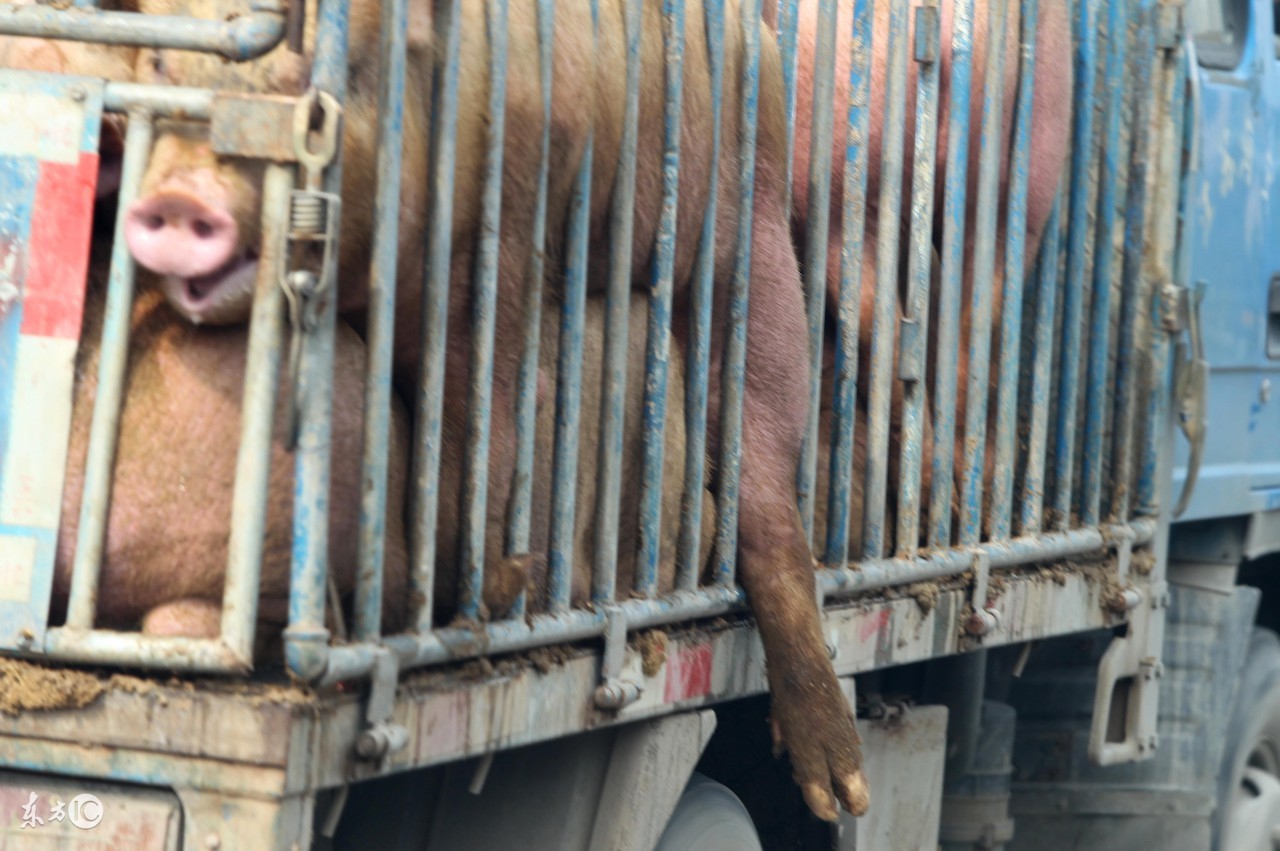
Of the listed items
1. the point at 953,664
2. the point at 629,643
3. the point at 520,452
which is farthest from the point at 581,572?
the point at 953,664

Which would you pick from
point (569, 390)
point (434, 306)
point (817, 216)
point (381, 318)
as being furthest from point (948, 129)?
point (381, 318)

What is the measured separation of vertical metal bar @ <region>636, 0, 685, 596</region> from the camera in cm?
299

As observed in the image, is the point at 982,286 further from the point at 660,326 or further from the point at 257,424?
the point at 257,424

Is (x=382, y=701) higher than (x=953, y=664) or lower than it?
higher

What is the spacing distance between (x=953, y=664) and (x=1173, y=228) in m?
1.23

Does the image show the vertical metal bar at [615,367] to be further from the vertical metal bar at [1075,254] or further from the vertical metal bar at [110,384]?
the vertical metal bar at [1075,254]

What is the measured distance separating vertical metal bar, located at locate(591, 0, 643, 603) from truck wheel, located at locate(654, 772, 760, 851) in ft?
1.65

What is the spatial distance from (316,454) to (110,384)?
261 millimetres

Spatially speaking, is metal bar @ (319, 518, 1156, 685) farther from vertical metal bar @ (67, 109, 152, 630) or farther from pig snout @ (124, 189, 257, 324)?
pig snout @ (124, 189, 257, 324)

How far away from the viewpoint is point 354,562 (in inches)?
93.1

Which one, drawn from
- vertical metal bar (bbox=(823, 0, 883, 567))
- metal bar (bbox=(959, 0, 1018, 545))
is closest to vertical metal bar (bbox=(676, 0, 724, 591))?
vertical metal bar (bbox=(823, 0, 883, 567))

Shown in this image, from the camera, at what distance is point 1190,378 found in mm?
4758

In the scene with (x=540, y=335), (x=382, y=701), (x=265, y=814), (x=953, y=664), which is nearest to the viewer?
(x=265, y=814)

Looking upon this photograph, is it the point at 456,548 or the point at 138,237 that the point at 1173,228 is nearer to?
the point at 456,548
